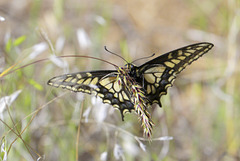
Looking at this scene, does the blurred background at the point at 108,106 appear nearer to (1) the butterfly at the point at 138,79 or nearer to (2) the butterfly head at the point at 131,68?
(1) the butterfly at the point at 138,79

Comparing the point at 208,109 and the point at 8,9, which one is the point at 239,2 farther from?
the point at 8,9

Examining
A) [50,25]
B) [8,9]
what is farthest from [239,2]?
[8,9]

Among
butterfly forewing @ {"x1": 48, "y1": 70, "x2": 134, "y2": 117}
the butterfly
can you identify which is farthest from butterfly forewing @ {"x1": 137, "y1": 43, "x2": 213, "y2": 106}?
butterfly forewing @ {"x1": 48, "y1": 70, "x2": 134, "y2": 117}

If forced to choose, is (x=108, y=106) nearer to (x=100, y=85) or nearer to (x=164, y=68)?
(x=100, y=85)

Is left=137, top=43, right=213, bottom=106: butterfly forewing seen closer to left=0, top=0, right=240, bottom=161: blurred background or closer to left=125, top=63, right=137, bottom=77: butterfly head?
left=125, top=63, right=137, bottom=77: butterfly head

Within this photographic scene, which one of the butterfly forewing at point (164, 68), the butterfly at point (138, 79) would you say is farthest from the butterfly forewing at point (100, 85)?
the butterfly forewing at point (164, 68)

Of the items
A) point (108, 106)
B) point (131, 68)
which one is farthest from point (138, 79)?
point (108, 106)
